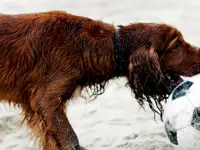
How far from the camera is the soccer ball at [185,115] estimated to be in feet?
13.0

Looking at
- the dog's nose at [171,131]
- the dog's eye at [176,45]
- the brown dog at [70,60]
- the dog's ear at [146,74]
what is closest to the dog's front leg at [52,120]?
the brown dog at [70,60]

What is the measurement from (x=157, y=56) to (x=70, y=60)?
72cm

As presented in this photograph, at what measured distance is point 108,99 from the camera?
6117 millimetres

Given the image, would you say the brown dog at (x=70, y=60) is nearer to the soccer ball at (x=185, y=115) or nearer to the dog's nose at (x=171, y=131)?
the soccer ball at (x=185, y=115)

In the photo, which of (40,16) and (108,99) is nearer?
(40,16)

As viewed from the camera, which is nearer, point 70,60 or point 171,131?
point 171,131

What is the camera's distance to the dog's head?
4.39 m

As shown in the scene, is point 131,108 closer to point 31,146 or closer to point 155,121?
point 155,121

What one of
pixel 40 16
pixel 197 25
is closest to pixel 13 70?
pixel 40 16

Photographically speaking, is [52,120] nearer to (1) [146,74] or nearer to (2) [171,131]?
(1) [146,74]

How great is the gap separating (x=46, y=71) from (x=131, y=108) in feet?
5.59

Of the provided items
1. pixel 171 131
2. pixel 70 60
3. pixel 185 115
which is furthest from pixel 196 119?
pixel 70 60

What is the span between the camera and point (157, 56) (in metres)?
4.36

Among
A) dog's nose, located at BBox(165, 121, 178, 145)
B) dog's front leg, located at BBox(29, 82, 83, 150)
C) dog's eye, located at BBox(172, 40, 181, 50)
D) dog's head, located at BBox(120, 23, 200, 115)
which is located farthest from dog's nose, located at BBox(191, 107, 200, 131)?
dog's front leg, located at BBox(29, 82, 83, 150)
